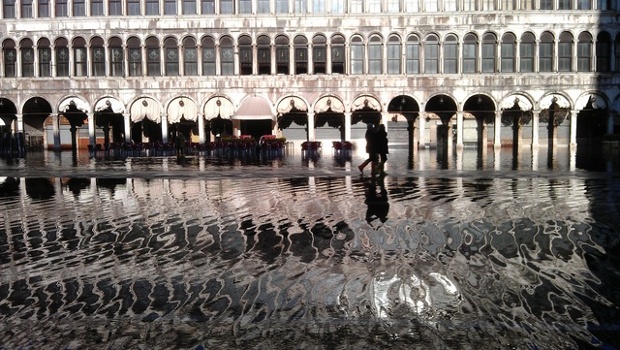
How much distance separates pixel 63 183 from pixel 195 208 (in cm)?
704

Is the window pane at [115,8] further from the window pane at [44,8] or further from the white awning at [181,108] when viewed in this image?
the white awning at [181,108]

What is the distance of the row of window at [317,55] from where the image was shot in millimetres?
36906

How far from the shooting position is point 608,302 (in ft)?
15.4

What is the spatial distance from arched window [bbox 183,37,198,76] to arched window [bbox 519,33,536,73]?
20.8 m

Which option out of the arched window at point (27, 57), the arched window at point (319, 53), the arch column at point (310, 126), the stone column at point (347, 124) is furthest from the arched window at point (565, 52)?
the arched window at point (27, 57)

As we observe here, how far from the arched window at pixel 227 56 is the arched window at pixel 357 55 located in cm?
773

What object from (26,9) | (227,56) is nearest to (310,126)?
(227,56)

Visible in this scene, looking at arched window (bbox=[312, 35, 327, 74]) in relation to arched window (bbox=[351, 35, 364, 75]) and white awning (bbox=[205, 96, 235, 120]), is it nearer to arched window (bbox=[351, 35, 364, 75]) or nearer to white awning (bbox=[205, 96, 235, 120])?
arched window (bbox=[351, 35, 364, 75])

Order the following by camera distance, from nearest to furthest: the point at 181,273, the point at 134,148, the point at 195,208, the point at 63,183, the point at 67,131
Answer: the point at 181,273 → the point at 195,208 → the point at 63,183 → the point at 134,148 → the point at 67,131

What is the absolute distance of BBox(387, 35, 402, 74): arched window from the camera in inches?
1457

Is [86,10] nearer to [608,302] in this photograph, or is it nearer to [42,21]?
[42,21]

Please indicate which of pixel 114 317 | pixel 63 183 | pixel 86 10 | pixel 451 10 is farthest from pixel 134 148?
pixel 114 317

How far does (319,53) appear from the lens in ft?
123

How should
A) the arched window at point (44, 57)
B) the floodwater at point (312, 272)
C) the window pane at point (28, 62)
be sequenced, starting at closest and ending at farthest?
the floodwater at point (312, 272) → the arched window at point (44, 57) → the window pane at point (28, 62)
